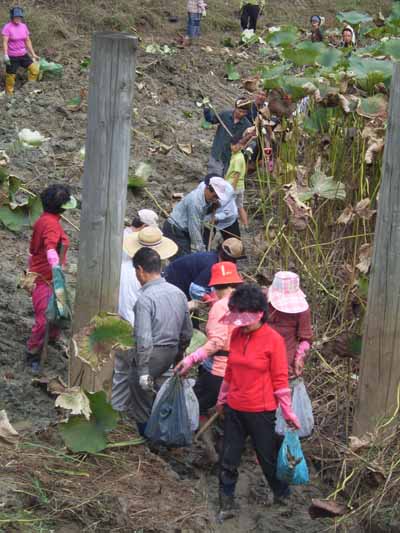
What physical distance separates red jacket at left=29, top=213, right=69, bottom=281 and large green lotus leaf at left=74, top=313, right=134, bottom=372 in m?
1.46

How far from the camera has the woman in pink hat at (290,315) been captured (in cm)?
661

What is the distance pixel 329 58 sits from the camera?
965cm

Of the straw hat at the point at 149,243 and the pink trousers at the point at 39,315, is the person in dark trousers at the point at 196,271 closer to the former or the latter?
the straw hat at the point at 149,243

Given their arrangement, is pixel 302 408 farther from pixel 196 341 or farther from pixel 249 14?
pixel 249 14

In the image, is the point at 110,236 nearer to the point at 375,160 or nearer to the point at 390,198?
the point at 390,198

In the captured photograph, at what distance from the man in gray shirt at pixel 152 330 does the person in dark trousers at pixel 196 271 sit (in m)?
0.83

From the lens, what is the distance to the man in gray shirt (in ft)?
21.4

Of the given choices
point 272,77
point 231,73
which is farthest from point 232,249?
point 231,73

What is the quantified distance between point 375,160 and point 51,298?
249cm

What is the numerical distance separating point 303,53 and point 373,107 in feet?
5.57

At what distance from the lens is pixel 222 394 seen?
6344mm

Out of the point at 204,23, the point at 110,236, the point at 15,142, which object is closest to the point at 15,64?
the point at 15,142

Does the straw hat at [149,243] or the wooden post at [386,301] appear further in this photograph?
the straw hat at [149,243]

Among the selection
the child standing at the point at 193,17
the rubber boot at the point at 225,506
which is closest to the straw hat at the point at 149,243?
the rubber boot at the point at 225,506
